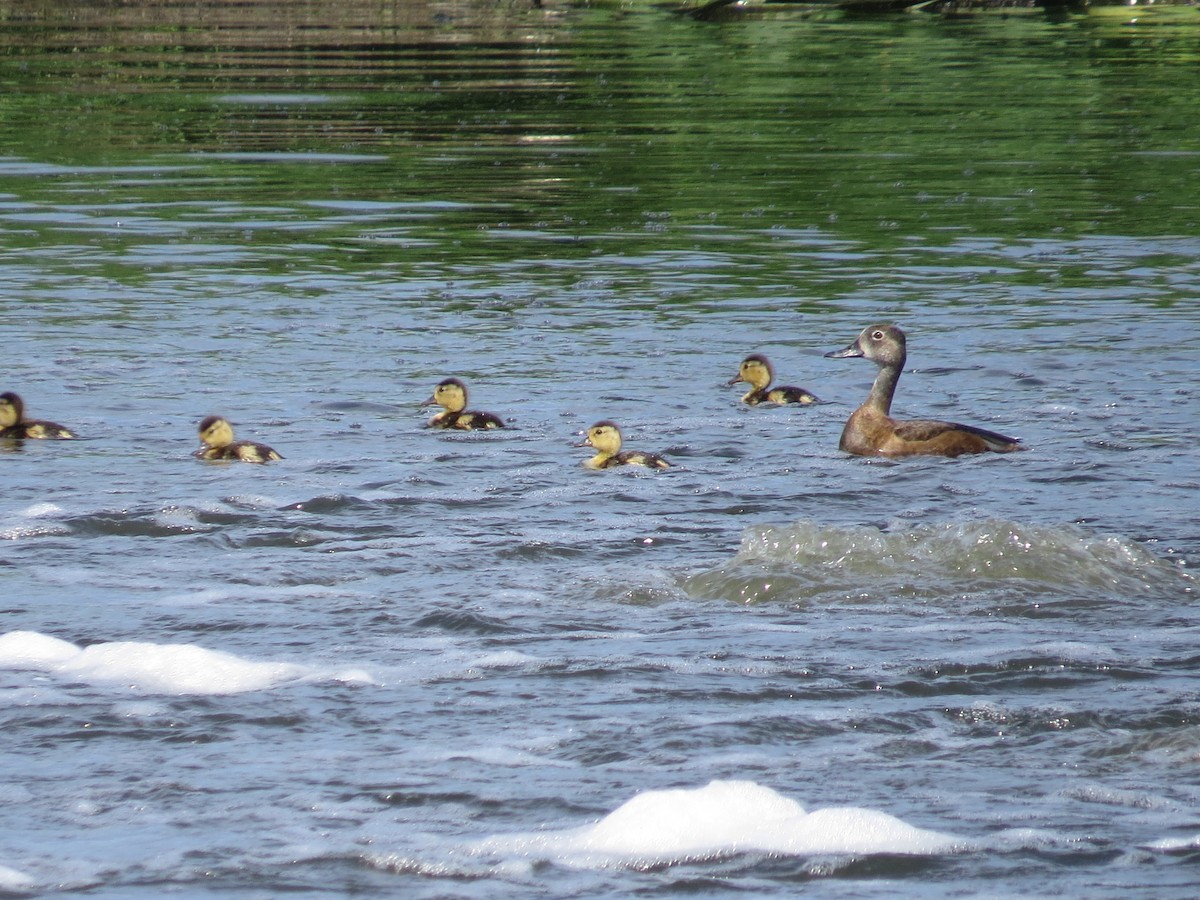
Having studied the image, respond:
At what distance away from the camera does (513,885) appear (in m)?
6.00

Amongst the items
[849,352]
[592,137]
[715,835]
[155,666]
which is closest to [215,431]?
[155,666]

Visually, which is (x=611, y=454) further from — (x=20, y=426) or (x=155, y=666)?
(x=155, y=666)

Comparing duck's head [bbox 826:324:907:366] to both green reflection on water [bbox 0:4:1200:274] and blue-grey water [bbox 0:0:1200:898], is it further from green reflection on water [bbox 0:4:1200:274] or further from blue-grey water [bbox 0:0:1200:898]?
green reflection on water [bbox 0:4:1200:274]

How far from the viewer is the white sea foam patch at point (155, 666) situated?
307 inches

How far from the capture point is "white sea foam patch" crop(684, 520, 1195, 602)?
8977 millimetres

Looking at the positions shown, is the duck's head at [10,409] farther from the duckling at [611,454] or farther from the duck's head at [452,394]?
the duckling at [611,454]

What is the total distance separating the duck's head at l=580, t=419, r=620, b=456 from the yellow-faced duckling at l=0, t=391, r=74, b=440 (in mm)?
3425

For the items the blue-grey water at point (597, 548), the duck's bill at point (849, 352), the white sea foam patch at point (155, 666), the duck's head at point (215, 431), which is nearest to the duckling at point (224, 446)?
the duck's head at point (215, 431)

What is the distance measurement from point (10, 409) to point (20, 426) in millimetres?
126

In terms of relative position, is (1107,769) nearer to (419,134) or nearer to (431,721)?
(431,721)

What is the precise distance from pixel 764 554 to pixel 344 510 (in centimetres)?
254

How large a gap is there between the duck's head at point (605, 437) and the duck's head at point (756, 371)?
6.83ft

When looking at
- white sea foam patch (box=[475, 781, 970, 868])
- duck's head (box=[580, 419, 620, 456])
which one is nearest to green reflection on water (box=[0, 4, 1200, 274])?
duck's head (box=[580, 419, 620, 456])

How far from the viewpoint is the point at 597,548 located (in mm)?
9828
